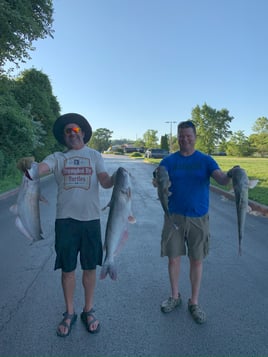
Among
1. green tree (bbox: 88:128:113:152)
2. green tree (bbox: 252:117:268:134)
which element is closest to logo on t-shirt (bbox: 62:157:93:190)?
green tree (bbox: 252:117:268:134)

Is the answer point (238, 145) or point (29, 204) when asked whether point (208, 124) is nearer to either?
point (238, 145)

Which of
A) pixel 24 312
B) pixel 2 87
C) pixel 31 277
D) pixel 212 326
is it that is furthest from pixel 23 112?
pixel 212 326

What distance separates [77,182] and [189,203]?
1.14 m

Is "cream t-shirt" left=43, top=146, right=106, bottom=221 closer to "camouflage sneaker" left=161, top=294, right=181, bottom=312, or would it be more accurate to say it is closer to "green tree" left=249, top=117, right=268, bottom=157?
"camouflage sneaker" left=161, top=294, right=181, bottom=312

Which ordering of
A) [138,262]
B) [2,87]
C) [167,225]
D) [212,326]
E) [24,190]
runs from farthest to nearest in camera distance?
[2,87], [138,262], [167,225], [212,326], [24,190]

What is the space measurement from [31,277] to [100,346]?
1.81 metres

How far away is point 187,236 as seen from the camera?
3312 mm

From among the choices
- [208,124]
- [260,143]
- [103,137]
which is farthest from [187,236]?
[103,137]

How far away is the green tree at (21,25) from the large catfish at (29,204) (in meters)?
10.4

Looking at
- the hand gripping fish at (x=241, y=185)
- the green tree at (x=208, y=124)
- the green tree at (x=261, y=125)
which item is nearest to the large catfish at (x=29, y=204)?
the hand gripping fish at (x=241, y=185)

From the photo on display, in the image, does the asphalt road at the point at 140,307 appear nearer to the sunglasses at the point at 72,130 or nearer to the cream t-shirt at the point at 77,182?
the cream t-shirt at the point at 77,182

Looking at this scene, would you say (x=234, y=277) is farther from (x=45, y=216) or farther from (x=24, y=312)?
(x=45, y=216)

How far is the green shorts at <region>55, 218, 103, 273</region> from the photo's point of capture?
2.92 meters

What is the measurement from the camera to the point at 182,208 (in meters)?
3.23
